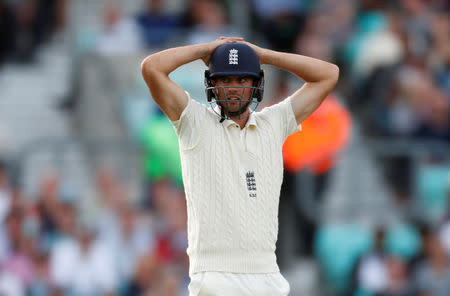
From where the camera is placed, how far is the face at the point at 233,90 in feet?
16.6

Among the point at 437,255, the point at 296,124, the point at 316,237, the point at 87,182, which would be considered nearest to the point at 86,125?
the point at 87,182

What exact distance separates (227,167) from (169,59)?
0.63 metres

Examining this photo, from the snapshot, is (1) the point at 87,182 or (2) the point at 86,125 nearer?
(1) the point at 87,182

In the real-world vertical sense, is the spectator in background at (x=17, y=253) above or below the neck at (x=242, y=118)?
below

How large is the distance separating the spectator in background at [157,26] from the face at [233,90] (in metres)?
6.52

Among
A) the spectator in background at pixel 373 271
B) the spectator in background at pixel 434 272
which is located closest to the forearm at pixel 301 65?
the spectator in background at pixel 373 271

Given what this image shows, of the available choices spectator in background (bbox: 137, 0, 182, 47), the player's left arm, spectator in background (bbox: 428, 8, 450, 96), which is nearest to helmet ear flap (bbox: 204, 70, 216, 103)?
the player's left arm

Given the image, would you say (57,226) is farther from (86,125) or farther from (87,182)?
(86,125)

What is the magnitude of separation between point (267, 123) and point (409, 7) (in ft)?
24.7

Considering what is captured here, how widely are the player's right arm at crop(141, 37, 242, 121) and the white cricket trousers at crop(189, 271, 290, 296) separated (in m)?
0.84

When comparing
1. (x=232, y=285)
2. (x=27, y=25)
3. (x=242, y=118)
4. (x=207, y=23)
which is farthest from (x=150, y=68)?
(x=27, y=25)

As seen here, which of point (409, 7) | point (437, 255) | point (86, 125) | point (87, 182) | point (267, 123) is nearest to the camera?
point (267, 123)

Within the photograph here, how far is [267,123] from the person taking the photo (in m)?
5.21

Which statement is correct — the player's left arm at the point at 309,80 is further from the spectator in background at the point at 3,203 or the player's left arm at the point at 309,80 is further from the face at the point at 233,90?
the spectator in background at the point at 3,203
